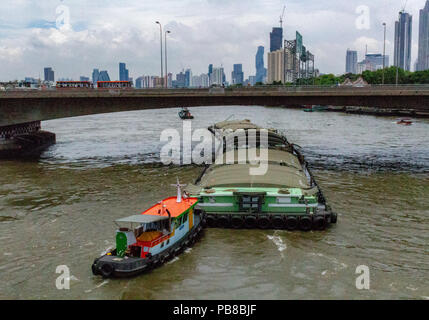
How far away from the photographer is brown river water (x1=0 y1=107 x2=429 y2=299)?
18328mm

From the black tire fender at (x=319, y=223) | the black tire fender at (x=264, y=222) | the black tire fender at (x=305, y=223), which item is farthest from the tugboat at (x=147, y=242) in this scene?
the black tire fender at (x=319, y=223)

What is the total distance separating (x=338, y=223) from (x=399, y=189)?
1170cm

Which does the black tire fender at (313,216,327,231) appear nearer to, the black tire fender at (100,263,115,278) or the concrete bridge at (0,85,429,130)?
the black tire fender at (100,263,115,278)

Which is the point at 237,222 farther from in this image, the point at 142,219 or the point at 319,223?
the point at 142,219

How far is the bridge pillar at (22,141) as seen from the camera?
5576cm

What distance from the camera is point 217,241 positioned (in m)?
23.8

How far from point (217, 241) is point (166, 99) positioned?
29610 millimetres

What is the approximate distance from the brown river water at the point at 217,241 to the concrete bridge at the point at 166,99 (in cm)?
628

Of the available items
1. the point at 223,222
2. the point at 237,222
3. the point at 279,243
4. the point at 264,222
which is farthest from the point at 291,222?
the point at 223,222

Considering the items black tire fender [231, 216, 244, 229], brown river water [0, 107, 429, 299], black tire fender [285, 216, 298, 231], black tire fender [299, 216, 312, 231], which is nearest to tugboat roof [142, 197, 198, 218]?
brown river water [0, 107, 429, 299]
